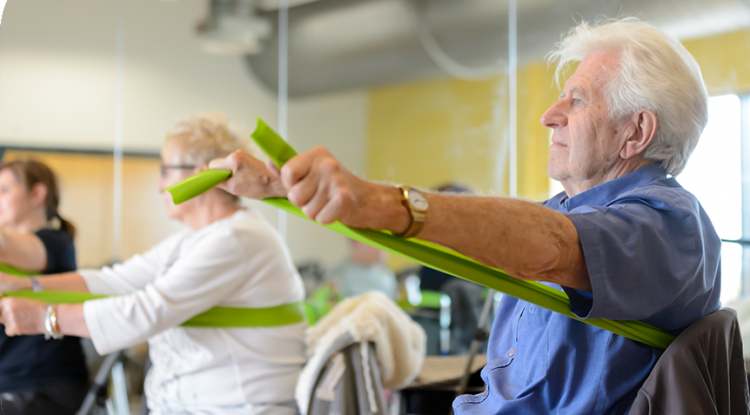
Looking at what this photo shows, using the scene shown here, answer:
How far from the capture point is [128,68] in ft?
15.1

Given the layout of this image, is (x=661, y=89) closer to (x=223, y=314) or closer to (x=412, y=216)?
(x=412, y=216)

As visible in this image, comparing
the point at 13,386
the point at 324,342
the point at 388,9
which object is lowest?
the point at 13,386

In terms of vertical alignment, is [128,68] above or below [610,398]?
above

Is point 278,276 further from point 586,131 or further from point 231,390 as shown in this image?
point 586,131

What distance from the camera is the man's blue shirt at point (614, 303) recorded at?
85 cm

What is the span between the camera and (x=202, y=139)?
6.63 feet

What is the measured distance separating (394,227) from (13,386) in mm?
1853

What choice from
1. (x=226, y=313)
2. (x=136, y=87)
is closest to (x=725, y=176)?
(x=226, y=313)

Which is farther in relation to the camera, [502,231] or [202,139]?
[202,139]

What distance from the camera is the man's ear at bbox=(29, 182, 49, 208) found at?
2.47 meters

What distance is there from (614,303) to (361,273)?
3622 mm

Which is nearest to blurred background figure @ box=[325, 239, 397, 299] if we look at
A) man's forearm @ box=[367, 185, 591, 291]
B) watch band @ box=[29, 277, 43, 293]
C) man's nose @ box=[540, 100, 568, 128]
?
watch band @ box=[29, 277, 43, 293]

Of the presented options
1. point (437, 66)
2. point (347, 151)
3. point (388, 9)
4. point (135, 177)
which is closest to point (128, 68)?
point (135, 177)

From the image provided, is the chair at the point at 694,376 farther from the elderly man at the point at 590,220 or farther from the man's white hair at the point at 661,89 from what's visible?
the man's white hair at the point at 661,89
